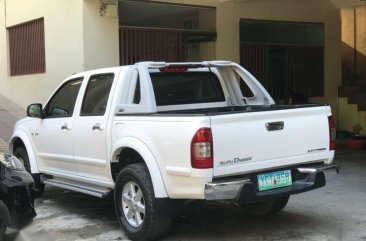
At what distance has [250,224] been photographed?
21.0ft

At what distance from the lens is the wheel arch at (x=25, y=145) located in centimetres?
764

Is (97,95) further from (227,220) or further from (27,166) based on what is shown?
(227,220)

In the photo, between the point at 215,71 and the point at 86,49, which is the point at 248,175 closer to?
the point at 215,71

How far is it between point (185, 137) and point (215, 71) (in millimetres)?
2084

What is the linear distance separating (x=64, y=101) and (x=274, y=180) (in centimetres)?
321

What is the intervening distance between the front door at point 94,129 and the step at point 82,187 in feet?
0.49

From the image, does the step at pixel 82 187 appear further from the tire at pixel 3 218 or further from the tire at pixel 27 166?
the tire at pixel 3 218

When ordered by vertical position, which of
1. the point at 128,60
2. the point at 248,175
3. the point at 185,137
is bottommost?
the point at 248,175

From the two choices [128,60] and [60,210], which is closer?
[60,210]

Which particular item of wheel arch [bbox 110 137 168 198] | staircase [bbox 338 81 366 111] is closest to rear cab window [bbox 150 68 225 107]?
wheel arch [bbox 110 137 168 198]

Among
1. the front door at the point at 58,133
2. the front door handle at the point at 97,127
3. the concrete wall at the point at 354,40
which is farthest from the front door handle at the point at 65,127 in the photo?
the concrete wall at the point at 354,40

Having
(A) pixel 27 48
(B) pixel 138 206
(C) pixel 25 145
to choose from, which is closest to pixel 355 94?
(A) pixel 27 48

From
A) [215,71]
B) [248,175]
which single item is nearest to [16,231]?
[248,175]

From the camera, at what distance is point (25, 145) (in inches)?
307
